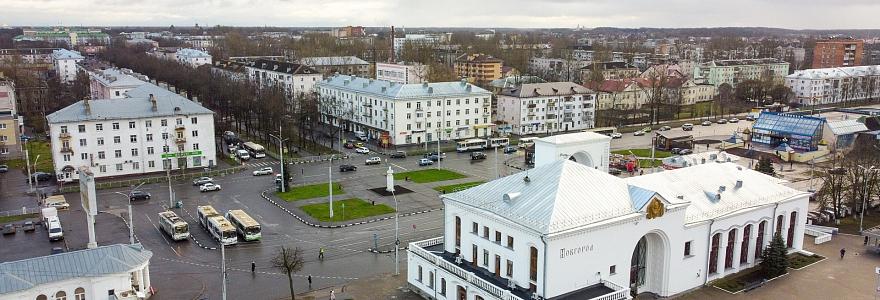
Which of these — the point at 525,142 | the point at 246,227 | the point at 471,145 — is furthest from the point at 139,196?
the point at 525,142

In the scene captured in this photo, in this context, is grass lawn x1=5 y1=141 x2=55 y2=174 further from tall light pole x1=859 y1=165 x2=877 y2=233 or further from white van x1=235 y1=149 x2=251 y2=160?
tall light pole x1=859 y1=165 x2=877 y2=233

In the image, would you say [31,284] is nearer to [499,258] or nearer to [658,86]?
[499,258]

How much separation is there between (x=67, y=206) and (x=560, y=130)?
69281mm

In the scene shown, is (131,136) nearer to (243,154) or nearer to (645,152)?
(243,154)

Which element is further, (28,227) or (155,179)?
(155,179)

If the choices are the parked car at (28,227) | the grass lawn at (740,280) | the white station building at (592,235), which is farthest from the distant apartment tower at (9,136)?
the grass lawn at (740,280)

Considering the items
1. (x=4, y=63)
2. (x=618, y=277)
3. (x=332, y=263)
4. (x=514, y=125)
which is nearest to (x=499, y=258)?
(x=618, y=277)

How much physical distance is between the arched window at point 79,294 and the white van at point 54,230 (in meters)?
16.0

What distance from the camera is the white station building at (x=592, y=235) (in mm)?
33281

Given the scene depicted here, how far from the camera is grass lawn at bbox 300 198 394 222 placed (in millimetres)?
55656

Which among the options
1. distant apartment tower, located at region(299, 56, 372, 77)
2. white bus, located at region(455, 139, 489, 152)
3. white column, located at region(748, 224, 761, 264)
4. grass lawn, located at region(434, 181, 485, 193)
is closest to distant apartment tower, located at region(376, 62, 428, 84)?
distant apartment tower, located at region(299, 56, 372, 77)

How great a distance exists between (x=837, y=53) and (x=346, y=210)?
6803 inches

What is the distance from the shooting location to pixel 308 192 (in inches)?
2534

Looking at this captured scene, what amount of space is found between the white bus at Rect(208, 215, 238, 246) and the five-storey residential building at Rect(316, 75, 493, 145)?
4194cm
